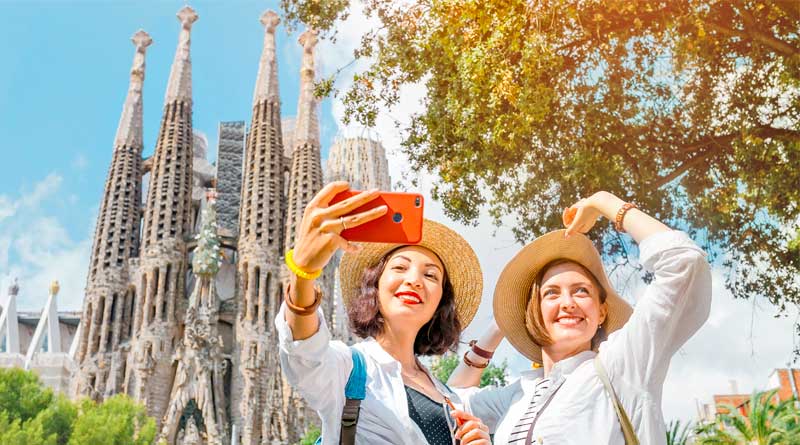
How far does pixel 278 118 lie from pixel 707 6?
110ft

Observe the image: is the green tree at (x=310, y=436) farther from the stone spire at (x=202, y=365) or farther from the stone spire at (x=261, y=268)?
the stone spire at (x=202, y=365)

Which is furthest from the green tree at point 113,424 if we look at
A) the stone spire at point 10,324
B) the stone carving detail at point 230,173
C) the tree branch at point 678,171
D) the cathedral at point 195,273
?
the tree branch at point 678,171

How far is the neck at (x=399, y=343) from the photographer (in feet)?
9.34

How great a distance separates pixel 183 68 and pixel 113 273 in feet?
36.0

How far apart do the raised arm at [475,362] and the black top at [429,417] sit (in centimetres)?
72

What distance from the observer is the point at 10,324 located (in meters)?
43.7

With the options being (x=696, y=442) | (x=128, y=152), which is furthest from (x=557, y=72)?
(x=128, y=152)

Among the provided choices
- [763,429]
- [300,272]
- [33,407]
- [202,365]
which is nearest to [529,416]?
[300,272]

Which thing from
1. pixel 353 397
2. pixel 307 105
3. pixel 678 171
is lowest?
pixel 353 397

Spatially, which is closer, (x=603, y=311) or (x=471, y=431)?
(x=471, y=431)

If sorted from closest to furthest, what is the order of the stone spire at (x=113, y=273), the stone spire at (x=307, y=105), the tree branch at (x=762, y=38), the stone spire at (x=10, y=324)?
the tree branch at (x=762, y=38)
the stone spire at (x=113, y=273)
the stone spire at (x=307, y=105)
the stone spire at (x=10, y=324)

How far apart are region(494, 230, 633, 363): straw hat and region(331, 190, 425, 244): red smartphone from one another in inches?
27.3

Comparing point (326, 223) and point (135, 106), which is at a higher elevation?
point (135, 106)

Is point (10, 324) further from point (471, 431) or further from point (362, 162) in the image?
point (471, 431)
